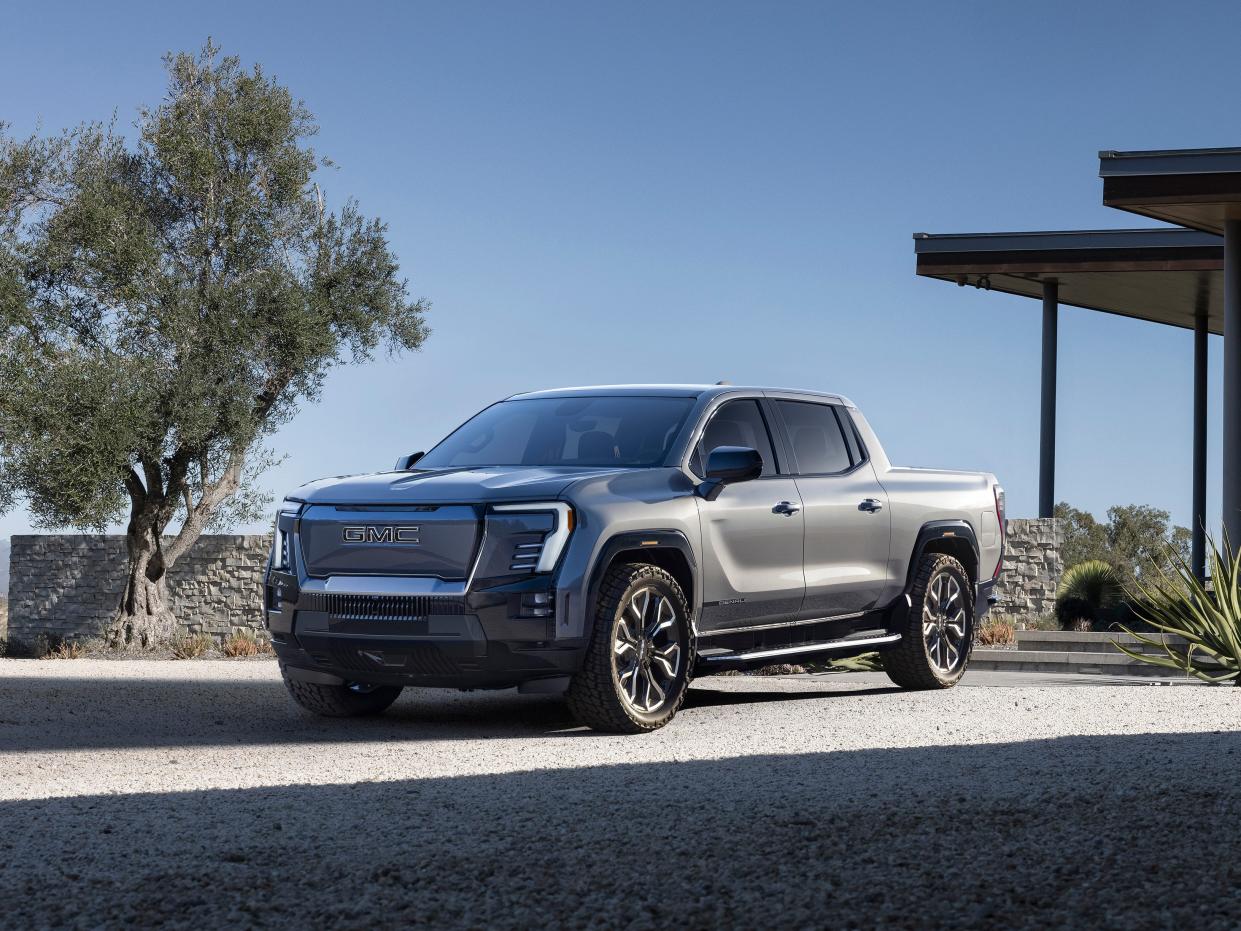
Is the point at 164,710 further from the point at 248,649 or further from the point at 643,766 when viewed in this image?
the point at 248,649

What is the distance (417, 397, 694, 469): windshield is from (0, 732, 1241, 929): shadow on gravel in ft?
10.1

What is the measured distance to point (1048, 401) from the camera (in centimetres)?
2488

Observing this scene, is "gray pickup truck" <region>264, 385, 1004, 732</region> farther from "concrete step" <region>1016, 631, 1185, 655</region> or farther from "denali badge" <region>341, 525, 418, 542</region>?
"concrete step" <region>1016, 631, 1185, 655</region>

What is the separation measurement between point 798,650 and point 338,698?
297cm

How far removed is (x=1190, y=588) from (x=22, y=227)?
18.8m

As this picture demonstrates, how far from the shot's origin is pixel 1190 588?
13.2 metres

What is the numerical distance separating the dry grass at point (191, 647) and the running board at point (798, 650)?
13194mm

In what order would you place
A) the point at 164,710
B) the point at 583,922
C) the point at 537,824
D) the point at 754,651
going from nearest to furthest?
the point at 583,922, the point at 537,824, the point at 754,651, the point at 164,710

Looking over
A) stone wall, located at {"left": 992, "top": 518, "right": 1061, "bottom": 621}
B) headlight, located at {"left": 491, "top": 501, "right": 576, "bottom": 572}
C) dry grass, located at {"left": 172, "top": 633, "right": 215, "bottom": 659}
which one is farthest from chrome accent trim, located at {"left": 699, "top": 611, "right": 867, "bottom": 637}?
stone wall, located at {"left": 992, "top": 518, "right": 1061, "bottom": 621}

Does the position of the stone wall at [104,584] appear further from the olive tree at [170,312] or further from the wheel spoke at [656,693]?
the wheel spoke at [656,693]

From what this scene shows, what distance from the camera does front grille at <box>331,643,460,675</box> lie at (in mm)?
8086

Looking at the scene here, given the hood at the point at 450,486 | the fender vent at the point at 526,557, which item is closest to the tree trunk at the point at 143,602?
the hood at the point at 450,486

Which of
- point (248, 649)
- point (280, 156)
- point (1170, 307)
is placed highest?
point (280, 156)

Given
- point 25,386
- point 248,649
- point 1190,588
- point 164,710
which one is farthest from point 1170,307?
point 164,710
